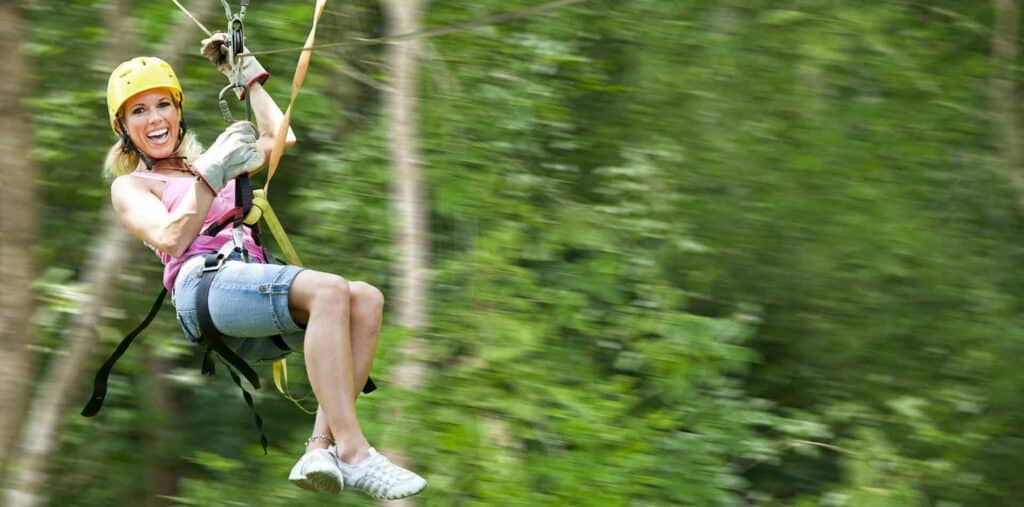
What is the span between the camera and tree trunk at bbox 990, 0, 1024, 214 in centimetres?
648

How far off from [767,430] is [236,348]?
3997 mm

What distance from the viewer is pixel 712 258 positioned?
21.6 feet

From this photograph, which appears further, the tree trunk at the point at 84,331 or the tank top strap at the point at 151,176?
the tree trunk at the point at 84,331

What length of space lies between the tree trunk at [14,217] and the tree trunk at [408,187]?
1.31m

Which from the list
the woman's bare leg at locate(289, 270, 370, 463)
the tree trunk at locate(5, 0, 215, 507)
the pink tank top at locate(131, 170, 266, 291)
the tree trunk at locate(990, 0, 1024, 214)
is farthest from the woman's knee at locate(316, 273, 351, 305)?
the tree trunk at locate(990, 0, 1024, 214)

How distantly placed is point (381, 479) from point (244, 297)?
18.6 inches

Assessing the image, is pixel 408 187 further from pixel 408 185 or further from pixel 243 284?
pixel 243 284

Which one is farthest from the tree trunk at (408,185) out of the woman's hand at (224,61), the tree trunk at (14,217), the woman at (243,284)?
the woman at (243,284)

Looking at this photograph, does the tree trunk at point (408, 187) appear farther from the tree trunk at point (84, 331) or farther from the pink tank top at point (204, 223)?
the pink tank top at point (204, 223)

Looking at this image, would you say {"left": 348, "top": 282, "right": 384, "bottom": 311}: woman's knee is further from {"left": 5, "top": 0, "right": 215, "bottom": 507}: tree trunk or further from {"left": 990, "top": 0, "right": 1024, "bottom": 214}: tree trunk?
{"left": 990, "top": 0, "right": 1024, "bottom": 214}: tree trunk

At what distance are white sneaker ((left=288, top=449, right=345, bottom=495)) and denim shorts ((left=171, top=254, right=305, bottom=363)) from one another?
0.89 ft

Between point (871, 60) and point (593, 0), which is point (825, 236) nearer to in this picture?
point (871, 60)

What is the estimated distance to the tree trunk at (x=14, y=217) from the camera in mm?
5070

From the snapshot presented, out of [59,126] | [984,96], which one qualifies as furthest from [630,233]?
[59,126]
